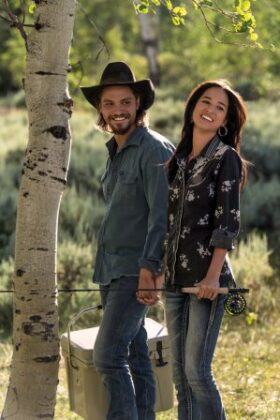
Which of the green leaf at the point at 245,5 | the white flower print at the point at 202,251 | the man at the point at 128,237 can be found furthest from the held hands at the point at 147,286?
the green leaf at the point at 245,5

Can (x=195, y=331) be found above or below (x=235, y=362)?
above

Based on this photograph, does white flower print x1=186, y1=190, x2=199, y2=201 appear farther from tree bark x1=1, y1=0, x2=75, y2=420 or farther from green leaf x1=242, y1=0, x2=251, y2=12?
green leaf x1=242, y1=0, x2=251, y2=12

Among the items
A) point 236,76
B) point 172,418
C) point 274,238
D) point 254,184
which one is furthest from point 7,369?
point 236,76

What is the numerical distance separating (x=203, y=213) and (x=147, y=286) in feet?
1.39

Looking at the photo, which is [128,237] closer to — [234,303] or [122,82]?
[234,303]

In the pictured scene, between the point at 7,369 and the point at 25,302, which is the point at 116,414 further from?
the point at 7,369

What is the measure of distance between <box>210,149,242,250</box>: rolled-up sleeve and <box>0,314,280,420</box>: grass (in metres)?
1.77

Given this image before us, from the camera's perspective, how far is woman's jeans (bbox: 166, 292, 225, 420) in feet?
11.9

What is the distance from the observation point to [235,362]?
6293 mm

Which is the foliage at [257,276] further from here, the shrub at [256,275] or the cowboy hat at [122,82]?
the cowboy hat at [122,82]

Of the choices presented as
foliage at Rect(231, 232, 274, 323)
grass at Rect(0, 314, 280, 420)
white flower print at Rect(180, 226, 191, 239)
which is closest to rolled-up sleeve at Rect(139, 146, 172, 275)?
Answer: white flower print at Rect(180, 226, 191, 239)

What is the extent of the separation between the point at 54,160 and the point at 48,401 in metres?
1.13

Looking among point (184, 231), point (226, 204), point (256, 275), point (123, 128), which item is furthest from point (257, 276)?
point (226, 204)

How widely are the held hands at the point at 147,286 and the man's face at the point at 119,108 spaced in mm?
691
